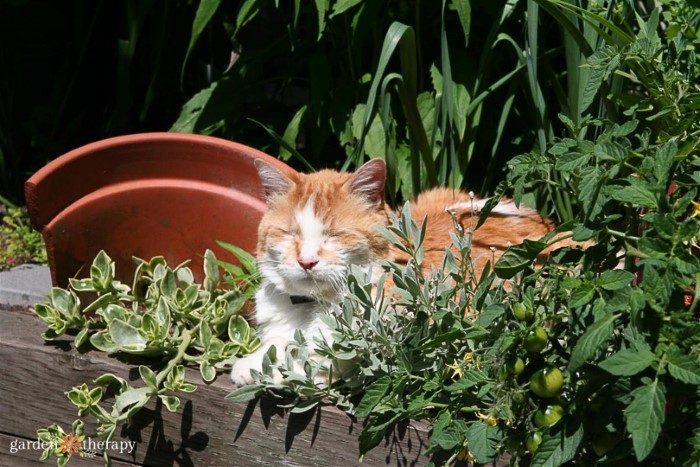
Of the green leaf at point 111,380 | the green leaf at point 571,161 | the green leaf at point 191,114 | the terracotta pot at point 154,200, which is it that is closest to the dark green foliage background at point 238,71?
the green leaf at point 191,114

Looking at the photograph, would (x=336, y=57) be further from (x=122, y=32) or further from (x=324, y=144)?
(x=122, y=32)

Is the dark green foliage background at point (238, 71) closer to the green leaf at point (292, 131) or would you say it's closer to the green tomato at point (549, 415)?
the green leaf at point (292, 131)

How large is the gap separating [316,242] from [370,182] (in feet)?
0.60

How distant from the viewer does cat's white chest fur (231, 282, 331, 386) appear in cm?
178

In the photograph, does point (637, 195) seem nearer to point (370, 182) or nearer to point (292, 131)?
point (370, 182)

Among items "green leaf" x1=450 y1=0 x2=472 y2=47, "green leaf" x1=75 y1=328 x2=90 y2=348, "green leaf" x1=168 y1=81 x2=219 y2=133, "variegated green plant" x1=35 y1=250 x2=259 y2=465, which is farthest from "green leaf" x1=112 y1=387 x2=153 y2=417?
"green leaf" x1=450 y1=0 x2=472 y2=47

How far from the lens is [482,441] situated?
1.31 metres

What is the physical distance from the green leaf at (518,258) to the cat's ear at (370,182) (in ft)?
1.92

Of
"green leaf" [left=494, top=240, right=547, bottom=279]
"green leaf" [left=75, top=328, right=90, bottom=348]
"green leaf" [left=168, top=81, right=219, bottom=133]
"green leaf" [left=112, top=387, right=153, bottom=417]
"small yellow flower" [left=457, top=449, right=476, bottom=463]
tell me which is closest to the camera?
"green leaf" [left=494, top=240, right=547, bottom=279]

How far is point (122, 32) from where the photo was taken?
3139 millimetres

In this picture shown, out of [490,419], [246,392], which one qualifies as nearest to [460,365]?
[490,419]

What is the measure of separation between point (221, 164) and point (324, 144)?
60 centimetres

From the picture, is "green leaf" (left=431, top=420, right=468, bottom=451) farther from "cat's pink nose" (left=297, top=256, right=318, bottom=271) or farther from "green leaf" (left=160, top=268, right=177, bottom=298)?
"green leaf" (left=160, top=268, right=177, bottom=298)

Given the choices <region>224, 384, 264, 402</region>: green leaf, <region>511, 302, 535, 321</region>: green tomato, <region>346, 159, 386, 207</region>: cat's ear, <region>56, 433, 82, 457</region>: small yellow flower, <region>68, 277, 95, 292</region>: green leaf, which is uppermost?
<region>346, 159, 386, 207</region>: cat's ear
